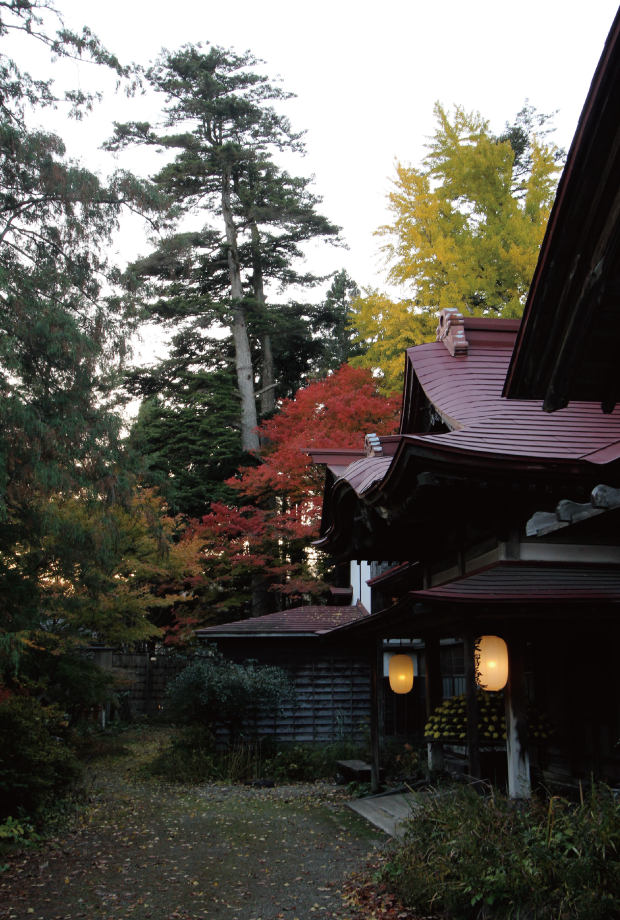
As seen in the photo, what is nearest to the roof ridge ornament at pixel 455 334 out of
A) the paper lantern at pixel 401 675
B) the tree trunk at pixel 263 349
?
the paper lantern at pixel 401 675

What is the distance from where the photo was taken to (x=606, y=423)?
8906 millimetres

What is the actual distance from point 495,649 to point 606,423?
3.07m

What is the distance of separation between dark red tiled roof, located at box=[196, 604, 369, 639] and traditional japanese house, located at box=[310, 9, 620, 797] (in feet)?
17.1

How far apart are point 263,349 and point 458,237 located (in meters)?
13.6

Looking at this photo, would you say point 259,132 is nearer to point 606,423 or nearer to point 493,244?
point 493,244

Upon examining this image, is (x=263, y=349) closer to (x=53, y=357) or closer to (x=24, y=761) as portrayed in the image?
(x=53, y=357)

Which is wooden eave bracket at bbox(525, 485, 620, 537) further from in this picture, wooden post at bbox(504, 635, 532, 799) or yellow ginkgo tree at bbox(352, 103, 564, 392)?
yellow ginkgo tree at bbox(352, 103, 564, 392)

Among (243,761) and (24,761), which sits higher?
(24,761)

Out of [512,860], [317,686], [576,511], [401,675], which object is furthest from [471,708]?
[317,686]

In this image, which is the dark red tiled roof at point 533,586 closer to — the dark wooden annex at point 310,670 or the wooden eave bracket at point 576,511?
the wooden eave bracket at point 576,511

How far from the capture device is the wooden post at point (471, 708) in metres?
7.54

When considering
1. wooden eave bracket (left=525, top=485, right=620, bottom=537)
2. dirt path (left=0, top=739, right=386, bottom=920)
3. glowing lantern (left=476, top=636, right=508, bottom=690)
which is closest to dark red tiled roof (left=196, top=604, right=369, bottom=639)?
dirt path (left=0, top=739, right=386, bottom=920)

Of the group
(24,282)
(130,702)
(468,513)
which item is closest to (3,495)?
(24,282)

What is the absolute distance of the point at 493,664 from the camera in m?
7.91
